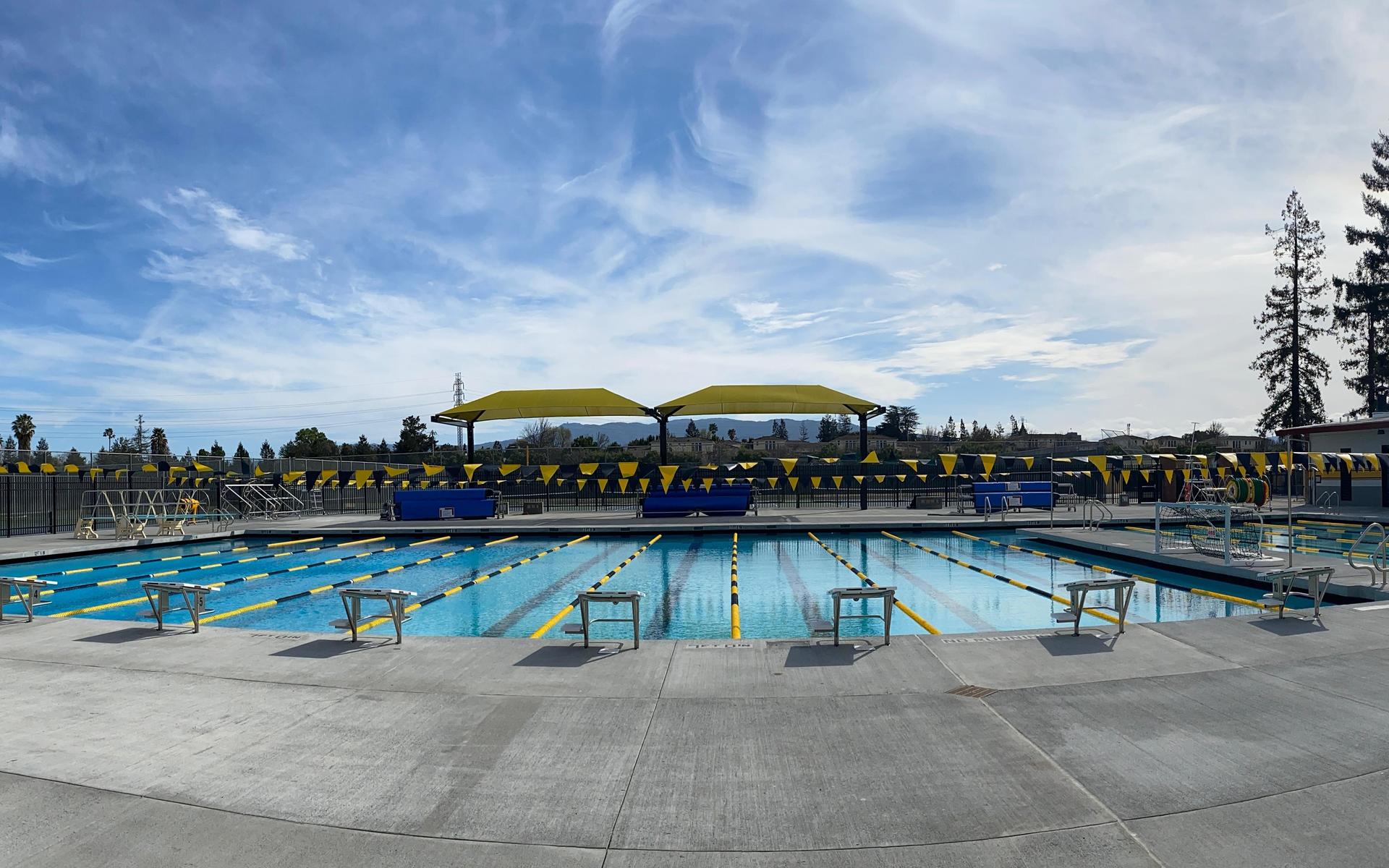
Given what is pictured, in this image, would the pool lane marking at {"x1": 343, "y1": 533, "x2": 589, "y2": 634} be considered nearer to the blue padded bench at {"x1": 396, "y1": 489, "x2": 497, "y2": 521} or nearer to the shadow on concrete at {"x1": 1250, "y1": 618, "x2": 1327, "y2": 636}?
the blue padded bench at {"x1": 396, "y1": 489, "x2": 497, "y2": 521}

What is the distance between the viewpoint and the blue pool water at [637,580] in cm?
1023

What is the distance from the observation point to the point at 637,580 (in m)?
13.7

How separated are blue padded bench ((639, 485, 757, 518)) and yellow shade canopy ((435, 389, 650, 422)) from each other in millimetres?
3667

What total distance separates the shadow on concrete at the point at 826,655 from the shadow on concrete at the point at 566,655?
164 cm

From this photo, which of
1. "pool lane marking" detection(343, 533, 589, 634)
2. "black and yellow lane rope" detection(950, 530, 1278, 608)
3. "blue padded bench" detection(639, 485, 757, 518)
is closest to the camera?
"pool lane marking" detection(343, 533, 589, 634)

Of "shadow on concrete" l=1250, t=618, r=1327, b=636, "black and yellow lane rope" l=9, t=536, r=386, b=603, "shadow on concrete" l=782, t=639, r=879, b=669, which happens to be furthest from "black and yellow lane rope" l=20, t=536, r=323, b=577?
"shadow on concrete" l=1250, t=618, r=1327, b=636

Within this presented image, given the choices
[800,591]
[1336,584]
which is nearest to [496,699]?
[800,591]

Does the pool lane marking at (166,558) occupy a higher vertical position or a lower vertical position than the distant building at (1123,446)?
lower

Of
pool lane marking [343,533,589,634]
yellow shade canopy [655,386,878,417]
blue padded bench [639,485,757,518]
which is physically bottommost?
pool lane marking [343,533,589,634]

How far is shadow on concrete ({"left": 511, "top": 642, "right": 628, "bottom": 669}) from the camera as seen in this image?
6.74 metres

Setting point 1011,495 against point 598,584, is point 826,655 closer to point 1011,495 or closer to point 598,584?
point 598,584

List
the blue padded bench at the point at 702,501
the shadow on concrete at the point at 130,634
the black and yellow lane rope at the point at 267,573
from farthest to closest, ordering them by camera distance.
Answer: the blue padded bench at the point at 702,501 < the black and yellow lane rope at the point at 267,573 < the shadow on concrete at the point at 130,634

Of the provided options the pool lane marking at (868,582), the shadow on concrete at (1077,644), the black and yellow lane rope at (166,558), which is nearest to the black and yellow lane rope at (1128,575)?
the shadow on concrete at (1077,644)

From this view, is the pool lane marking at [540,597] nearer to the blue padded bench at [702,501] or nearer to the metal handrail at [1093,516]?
the blue padded bench at [702,501]
